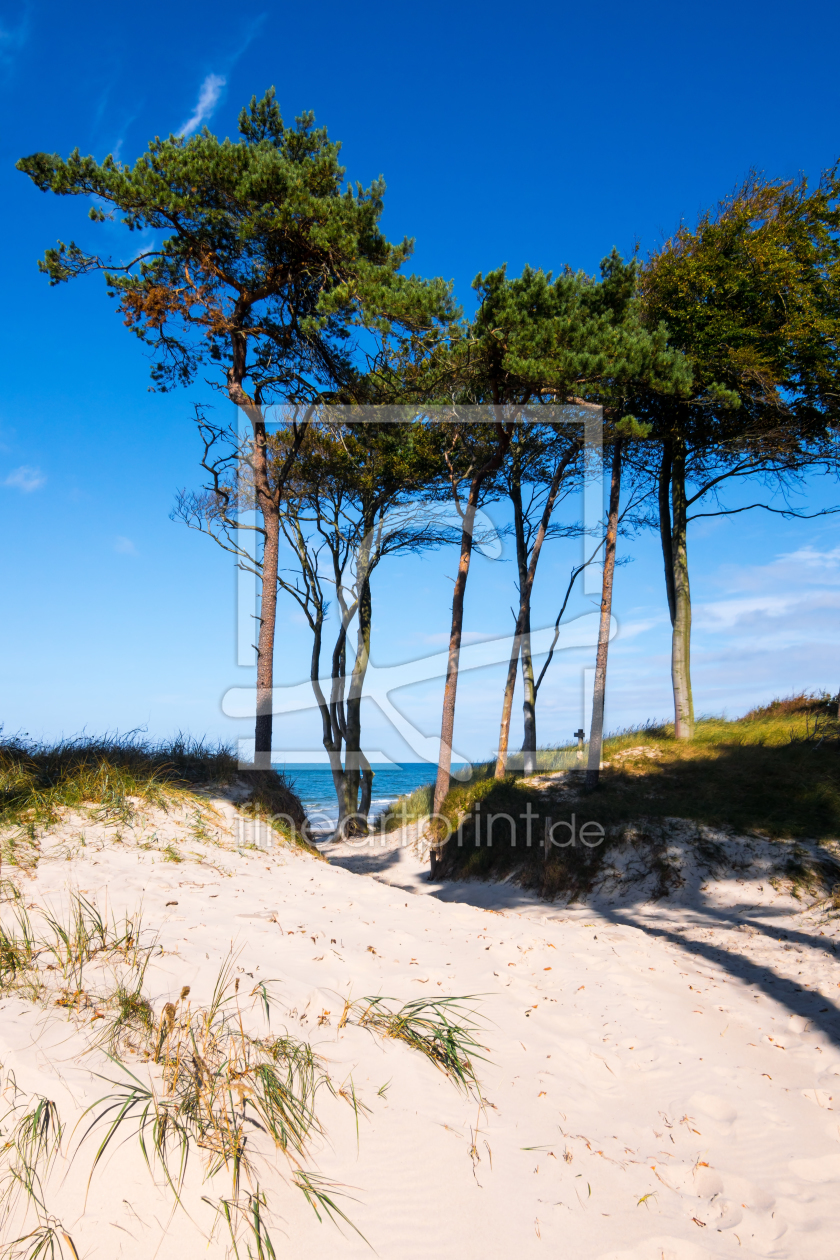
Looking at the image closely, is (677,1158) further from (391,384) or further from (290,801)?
(391,384)

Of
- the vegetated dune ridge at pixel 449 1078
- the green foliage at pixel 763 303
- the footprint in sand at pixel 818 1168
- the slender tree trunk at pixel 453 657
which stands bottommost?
the footprint in sand at pixel 818 1168

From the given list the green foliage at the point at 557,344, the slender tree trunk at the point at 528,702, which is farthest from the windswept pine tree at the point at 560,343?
the slender tree trunk at the point at 528,702

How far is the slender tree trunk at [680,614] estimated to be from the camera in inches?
555

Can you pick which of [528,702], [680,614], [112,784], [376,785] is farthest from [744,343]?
[376,785]

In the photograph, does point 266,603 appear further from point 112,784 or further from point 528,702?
point 528,702

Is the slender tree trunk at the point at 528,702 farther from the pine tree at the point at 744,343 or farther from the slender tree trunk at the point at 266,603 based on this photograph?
the slender tree trunk at the point at 266,603

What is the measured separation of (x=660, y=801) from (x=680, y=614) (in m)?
5.49

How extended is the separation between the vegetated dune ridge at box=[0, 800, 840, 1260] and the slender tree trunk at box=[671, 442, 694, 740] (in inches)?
307

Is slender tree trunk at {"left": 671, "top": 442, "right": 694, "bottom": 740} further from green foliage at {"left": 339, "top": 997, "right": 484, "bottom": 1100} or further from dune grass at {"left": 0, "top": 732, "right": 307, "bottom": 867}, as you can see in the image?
green foliage at {"left": 339, "top": 997, "right": 484, "bottom": 1100}

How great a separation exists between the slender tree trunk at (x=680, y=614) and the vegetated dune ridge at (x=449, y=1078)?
7807 mm

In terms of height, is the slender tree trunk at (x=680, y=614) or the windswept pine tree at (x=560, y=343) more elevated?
the windswept pine tree at (x=560, y=343)

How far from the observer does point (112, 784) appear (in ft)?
23.2

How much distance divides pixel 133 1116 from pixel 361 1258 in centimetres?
100

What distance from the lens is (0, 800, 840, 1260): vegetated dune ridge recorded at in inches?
97.7
